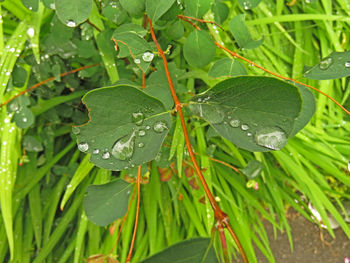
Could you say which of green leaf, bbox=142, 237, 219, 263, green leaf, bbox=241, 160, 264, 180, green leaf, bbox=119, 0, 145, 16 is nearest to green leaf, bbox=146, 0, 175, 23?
green leaf, bbox=119, 0, 145, 16

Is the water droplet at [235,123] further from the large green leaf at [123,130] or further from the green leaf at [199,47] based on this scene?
the green leaf at [199,47]

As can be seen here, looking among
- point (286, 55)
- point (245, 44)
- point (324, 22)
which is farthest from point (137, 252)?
point (324, 22)

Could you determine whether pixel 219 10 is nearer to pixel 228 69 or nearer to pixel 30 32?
pixel 228 69

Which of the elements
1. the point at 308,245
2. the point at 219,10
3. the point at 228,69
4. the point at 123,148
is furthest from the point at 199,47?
the point at 308,245

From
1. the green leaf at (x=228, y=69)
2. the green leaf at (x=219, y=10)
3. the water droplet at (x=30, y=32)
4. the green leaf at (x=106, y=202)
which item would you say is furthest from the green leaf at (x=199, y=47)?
the water droplet at (x=30, y=32)

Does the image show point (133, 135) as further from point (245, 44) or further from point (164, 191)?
point (164, 191)

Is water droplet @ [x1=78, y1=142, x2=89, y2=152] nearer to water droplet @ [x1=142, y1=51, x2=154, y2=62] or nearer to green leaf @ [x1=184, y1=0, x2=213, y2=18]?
water droplet @ [x1=142, y1=51, x2=154, y2=62]
